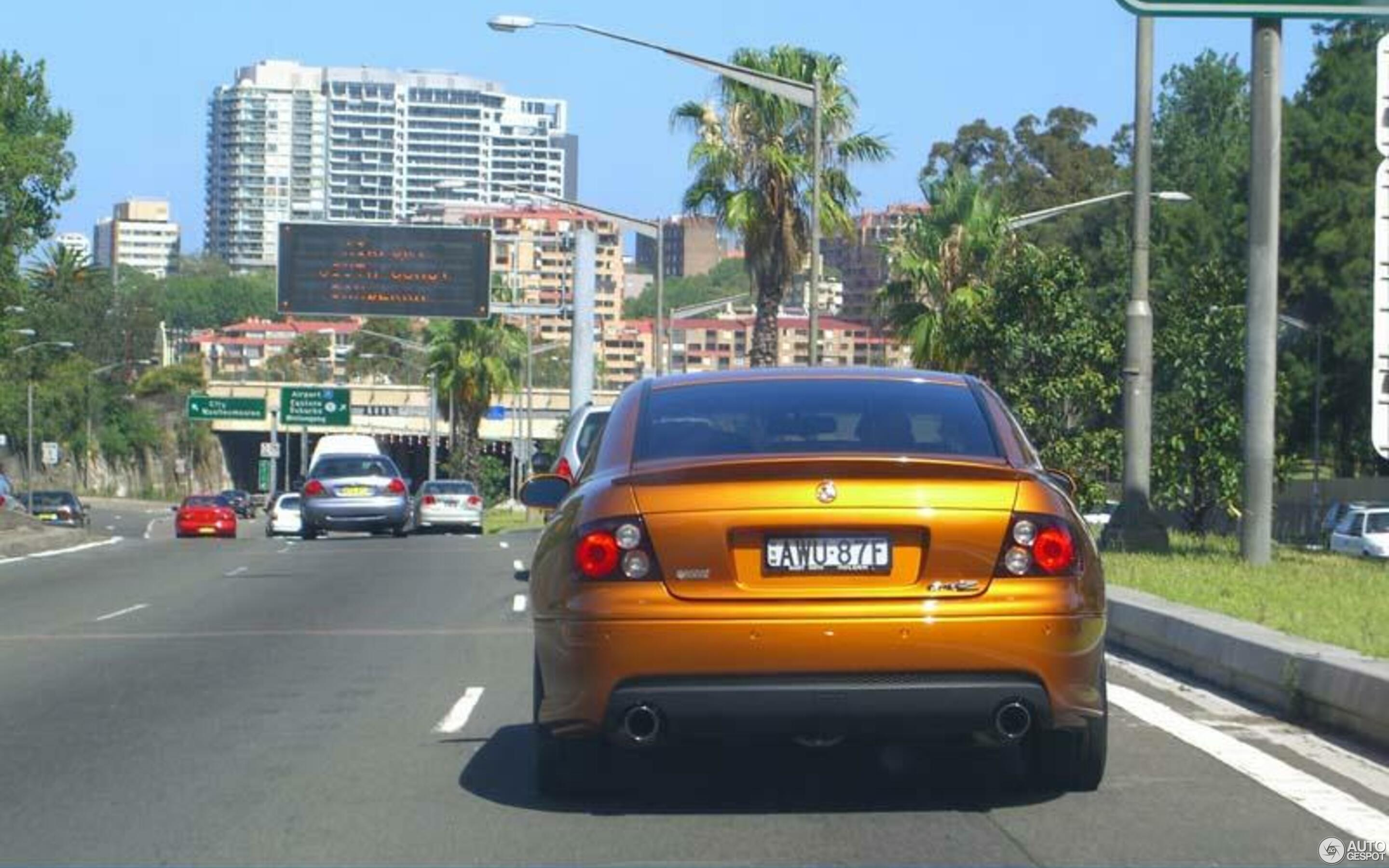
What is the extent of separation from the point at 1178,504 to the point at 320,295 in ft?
102

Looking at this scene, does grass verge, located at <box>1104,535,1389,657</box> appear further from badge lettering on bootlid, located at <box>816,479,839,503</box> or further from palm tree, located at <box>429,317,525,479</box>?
palm tree, located at <box>429,317,525,479</box>

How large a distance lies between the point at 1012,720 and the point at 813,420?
5.22 feet

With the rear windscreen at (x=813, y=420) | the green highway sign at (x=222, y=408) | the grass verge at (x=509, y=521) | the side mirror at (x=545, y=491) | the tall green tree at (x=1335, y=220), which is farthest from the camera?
the green highway sign at (x=222, y=408)

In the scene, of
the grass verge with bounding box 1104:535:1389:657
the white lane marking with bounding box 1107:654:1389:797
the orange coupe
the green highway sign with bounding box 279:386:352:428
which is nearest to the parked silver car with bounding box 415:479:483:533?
the grass verge with bounding box 1104:535:1389:657

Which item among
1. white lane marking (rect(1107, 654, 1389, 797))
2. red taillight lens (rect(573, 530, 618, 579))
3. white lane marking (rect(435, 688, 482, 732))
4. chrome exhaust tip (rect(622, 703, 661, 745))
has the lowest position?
white lane marking (rect(435, 688, 482, 732))

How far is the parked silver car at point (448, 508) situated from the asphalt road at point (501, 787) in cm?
3024

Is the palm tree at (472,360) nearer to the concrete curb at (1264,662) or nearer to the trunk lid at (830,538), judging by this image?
the concrete curb at (1264,662)

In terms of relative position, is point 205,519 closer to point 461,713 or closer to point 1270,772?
point 461,713

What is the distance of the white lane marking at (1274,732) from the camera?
8.78m

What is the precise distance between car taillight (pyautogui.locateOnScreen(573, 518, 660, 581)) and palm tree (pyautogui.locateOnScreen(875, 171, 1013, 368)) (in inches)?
1373

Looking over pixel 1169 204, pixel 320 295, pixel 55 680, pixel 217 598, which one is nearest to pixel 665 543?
pixel 55 680

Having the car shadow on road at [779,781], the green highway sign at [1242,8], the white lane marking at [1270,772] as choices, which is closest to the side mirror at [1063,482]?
the car shadow on road at [779,781]

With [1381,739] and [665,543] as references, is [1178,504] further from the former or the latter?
[665,543]

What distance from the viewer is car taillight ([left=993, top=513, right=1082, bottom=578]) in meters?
7.53
